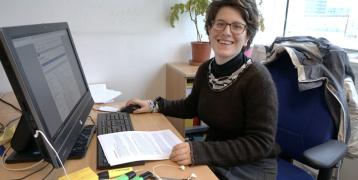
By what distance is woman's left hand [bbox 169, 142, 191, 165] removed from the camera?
2.86ft

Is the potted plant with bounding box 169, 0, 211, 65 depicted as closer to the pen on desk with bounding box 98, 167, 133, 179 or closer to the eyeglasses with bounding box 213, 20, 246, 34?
the eyeglasses with bounding box 213, 20, 246, 34

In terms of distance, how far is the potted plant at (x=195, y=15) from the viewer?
76.4 inches

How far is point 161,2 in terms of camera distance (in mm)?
2035

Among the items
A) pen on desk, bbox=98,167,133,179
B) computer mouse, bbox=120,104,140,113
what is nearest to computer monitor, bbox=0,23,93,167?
pen on desk, bbox=98,167,133,179

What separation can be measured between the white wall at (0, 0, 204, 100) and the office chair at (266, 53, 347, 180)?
101 centimetres

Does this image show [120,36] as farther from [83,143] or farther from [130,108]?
[83,143]

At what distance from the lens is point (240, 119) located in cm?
109

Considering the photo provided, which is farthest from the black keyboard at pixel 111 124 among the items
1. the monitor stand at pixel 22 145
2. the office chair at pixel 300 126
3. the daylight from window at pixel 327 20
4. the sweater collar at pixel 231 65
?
the daylight from window at pixel 327 20

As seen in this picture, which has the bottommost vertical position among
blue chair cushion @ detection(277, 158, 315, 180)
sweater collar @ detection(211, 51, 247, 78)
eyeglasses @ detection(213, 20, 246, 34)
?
Answer: blue chair cushion @ detection(277, 158, 315, 180)

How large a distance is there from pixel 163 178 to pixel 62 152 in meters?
0.30

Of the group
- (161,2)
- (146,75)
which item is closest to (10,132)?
(146,75)

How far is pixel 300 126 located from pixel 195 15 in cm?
121

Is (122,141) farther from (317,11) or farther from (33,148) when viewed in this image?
(317,11)

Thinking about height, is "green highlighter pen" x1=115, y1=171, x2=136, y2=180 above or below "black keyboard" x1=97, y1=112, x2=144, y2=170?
above
